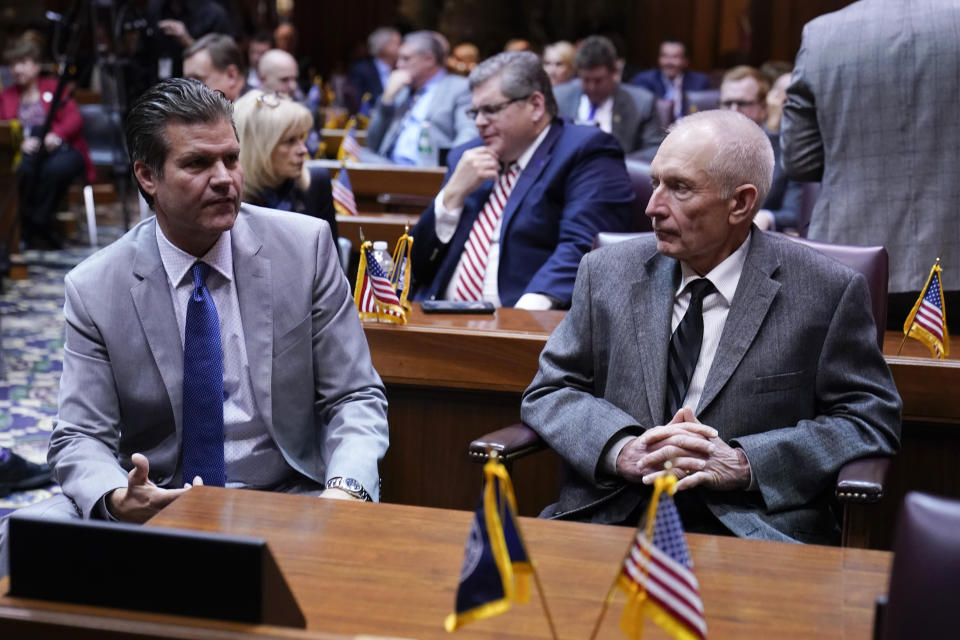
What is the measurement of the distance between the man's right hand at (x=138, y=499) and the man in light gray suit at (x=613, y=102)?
550cm

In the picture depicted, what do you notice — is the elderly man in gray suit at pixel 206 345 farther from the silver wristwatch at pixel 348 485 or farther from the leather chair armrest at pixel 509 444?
the leather chair armrest at pixel 509 444

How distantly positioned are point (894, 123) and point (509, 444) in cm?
162

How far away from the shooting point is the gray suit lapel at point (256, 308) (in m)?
2.34

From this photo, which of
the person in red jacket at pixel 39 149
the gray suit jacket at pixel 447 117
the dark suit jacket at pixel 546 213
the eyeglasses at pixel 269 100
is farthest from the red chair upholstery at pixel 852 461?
the person in red jacket at pixel 39 149

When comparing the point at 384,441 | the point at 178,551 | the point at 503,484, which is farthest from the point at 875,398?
the point at 178,551

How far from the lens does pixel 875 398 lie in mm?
2305

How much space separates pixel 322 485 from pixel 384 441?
0.17 m

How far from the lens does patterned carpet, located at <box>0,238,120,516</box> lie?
432 cm

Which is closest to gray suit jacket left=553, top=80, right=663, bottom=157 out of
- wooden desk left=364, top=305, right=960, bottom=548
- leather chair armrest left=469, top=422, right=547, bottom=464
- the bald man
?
the bald man

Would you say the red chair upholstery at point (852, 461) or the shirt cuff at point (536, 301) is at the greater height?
the red chair upholstery at point (852, 461)

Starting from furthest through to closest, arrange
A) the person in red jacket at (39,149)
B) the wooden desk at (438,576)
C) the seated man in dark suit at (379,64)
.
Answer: the seated man in dark suit at (379,64) → the person in red jacket at (39,149) → the wooden desk at (438,576)

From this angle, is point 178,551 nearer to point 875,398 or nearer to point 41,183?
point 875,398

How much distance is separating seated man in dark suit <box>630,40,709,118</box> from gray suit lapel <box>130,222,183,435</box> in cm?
880

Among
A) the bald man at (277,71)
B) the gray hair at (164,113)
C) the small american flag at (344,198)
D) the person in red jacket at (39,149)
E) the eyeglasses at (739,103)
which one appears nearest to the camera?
the gray hair at (164,113)
